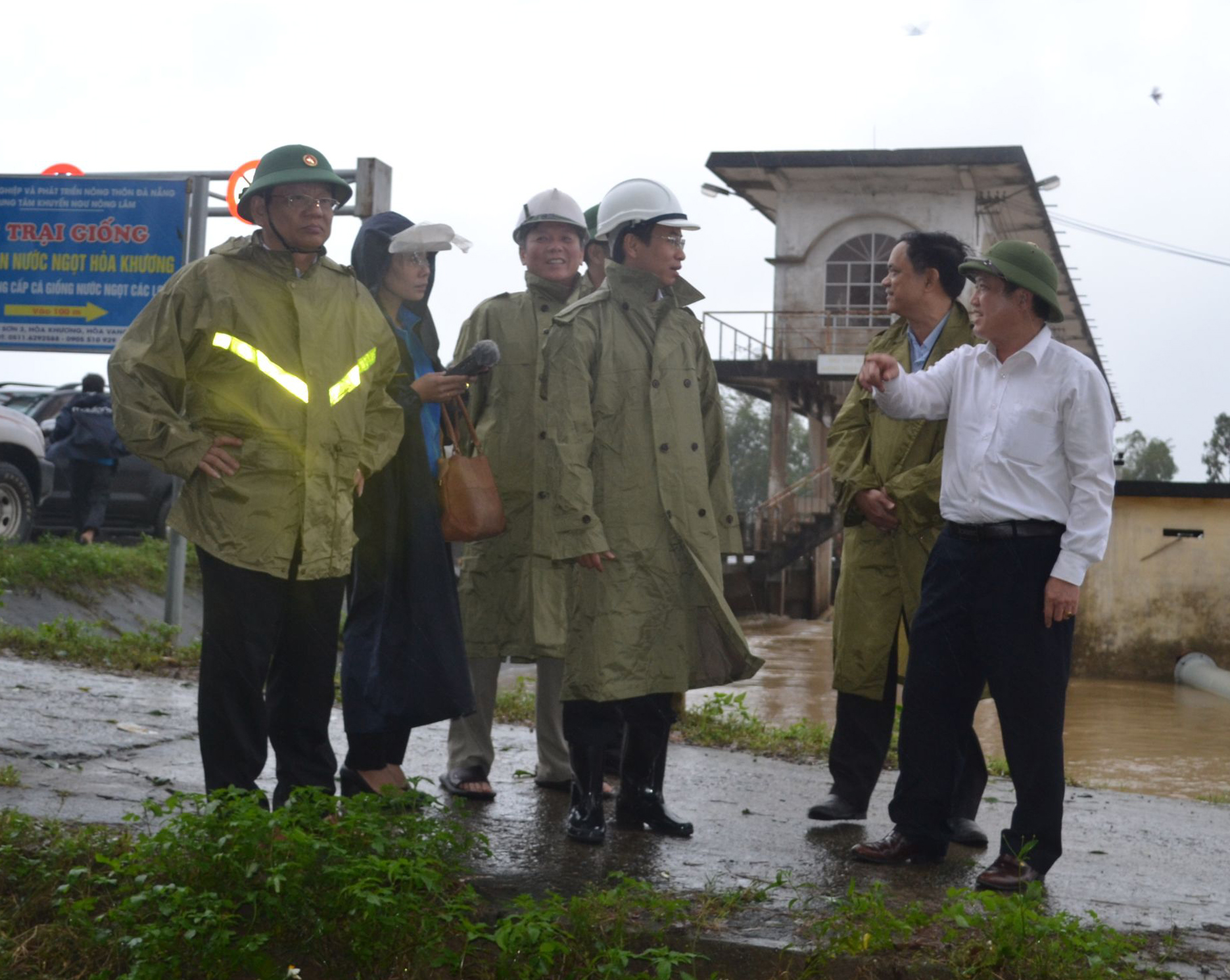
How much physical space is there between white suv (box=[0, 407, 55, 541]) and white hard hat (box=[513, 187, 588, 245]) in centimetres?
872

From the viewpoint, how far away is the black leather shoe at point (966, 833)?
5.00 meters

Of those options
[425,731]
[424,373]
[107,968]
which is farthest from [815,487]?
[107,968]

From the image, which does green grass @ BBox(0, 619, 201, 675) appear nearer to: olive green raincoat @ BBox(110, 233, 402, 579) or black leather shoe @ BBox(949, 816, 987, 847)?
olive green raincoat @ BBox(110, 233, 402, 579)

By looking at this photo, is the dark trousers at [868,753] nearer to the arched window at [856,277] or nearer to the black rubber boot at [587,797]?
the black rubber boot at [587,797]

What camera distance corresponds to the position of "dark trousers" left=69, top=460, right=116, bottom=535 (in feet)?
48.2

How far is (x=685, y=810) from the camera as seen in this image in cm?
547

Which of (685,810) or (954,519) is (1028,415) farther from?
(685,810)

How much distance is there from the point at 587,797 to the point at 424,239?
1.96m

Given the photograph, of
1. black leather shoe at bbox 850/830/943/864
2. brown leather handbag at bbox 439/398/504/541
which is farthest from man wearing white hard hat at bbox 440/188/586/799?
black leather shoe at bbox 850/830/943/864

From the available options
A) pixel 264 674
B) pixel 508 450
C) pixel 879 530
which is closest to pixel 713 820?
pixel 879 530

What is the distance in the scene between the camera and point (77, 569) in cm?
1209

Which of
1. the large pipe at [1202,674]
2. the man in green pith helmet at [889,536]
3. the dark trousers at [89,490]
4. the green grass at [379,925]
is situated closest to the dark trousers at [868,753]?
the man in green pith helmet at [889,536]

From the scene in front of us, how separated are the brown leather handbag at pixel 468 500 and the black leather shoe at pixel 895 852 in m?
1.59

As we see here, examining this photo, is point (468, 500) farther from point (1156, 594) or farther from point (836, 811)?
point (1156, 594)
